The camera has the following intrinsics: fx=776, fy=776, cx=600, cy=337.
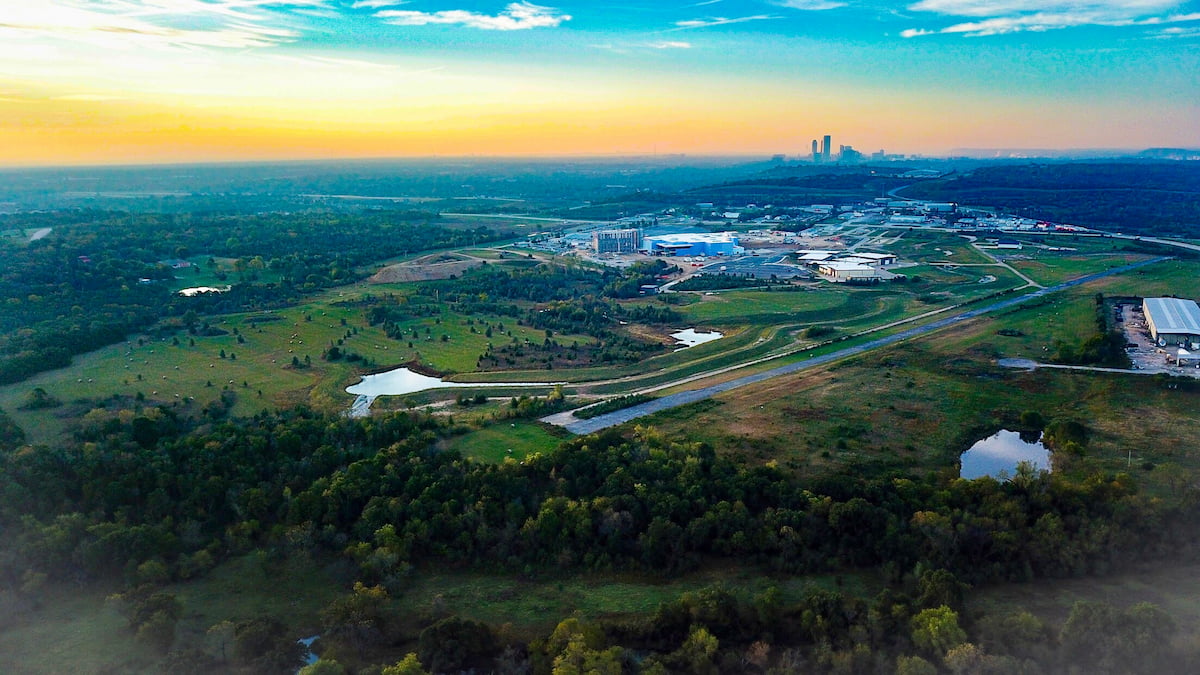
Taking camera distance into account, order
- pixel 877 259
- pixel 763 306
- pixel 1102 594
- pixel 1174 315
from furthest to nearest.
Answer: pixel 877 259
pixel 763 306
pixel 1174 315
pixel 1102 594

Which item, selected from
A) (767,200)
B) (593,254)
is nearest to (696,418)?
(593,254)

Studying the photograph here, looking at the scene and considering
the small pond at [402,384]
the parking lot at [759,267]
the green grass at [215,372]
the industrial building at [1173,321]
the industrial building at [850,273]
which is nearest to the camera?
the green grass at [215,372]

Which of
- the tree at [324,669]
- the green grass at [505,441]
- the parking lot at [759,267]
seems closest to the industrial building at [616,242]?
the parking lot at [759,267]

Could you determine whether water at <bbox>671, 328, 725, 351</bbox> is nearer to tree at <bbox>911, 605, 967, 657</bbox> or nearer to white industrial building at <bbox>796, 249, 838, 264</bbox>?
tree at <bbox>911, 605, 967, 657</bbox>

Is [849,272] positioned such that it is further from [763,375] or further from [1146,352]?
[763,375]

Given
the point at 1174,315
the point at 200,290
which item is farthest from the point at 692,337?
the point at 200,290

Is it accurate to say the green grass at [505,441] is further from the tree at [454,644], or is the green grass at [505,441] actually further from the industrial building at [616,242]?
the industrial building at [616,242]

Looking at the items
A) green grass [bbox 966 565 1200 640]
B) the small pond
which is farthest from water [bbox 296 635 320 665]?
the small pond
